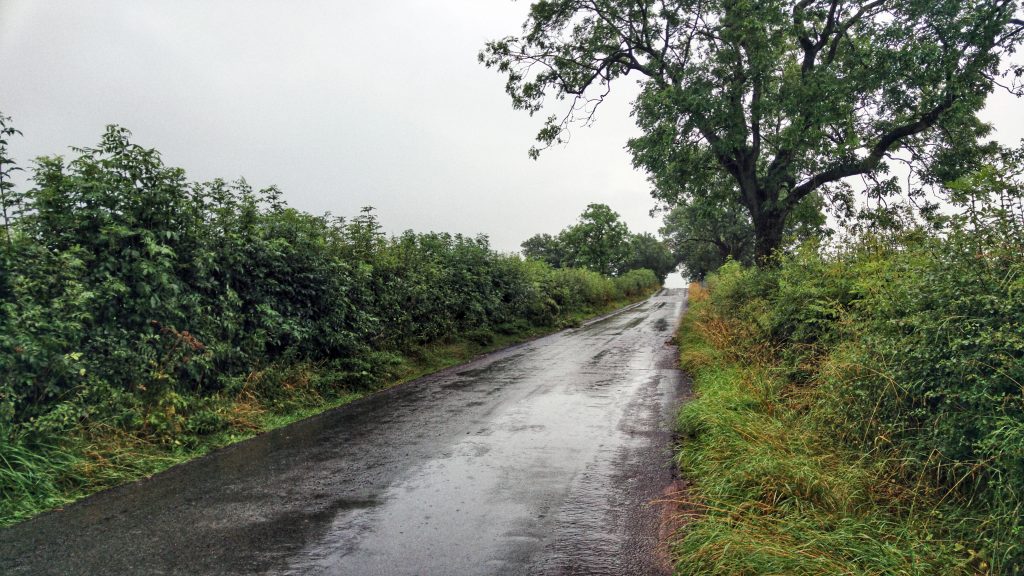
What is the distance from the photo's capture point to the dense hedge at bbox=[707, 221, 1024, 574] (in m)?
3.04

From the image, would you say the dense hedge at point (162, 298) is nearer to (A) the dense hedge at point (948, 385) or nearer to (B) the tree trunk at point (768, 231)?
(A) the dense hedge at point (948, 385)

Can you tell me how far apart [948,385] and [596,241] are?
5468cm

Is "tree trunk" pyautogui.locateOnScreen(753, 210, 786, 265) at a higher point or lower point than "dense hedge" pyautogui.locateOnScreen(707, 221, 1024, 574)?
higher

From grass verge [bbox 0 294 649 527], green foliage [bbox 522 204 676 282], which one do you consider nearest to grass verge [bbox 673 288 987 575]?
grass verge [bbox 0 294 649 527]

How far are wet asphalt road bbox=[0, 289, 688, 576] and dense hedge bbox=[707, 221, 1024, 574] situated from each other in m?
1.81

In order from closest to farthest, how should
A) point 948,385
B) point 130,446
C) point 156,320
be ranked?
point 948,385, point 130,446, point 156,320

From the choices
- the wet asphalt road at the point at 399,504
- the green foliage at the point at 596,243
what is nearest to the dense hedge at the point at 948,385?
the wet asphalt road at the point at 399,504

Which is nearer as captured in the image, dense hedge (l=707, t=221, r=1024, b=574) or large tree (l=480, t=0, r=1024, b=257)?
dense hedge (l=707, t=221, r=1024, b=574)

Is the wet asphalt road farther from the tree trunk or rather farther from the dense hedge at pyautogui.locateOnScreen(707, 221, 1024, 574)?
the tree trunk

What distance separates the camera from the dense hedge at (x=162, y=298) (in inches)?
210

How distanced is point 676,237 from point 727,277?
52409 millimetres

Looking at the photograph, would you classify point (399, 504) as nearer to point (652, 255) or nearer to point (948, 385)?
point (948, 385)

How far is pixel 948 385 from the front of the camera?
3678 millimetres

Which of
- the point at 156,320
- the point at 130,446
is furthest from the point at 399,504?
the point at 156,320
